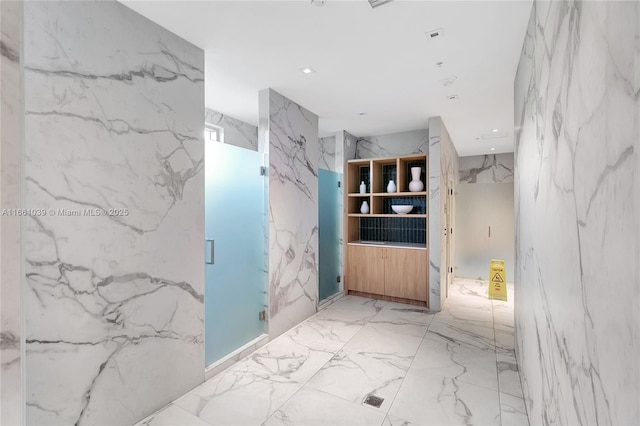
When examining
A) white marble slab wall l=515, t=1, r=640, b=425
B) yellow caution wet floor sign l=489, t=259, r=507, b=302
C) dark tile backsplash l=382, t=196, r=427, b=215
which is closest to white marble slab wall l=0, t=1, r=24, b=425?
white marble slab wall l=515, t=1, r=640, b=425

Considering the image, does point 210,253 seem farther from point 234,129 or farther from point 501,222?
point 501,222

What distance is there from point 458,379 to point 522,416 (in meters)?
0.47

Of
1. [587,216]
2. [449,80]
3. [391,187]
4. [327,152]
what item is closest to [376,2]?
[449,80]

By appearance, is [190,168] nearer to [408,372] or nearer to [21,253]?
[21,253]

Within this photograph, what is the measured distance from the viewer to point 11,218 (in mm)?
729

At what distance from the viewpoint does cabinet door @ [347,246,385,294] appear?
14.6 ft

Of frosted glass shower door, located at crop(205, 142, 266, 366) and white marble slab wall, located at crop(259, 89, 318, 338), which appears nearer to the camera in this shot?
frosted glass shower door, located at crop(205, 142, 266, 366)

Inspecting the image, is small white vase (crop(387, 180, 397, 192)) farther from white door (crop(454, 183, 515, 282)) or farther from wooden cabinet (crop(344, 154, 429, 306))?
white door (crop(454, 183, 515, 282))

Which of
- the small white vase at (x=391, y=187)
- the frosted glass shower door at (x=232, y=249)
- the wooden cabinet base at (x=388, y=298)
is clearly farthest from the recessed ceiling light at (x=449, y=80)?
the wooden cabinet base at (x=388, y=298)

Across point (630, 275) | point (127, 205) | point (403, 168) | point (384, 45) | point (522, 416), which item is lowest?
point (522, 416)

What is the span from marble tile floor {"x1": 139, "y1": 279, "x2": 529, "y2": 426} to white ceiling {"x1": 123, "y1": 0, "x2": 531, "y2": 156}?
2653 mm

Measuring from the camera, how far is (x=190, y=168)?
214 centimetres

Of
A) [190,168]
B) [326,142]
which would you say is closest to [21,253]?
[190,168]

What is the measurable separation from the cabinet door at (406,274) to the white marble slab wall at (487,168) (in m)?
3.00
